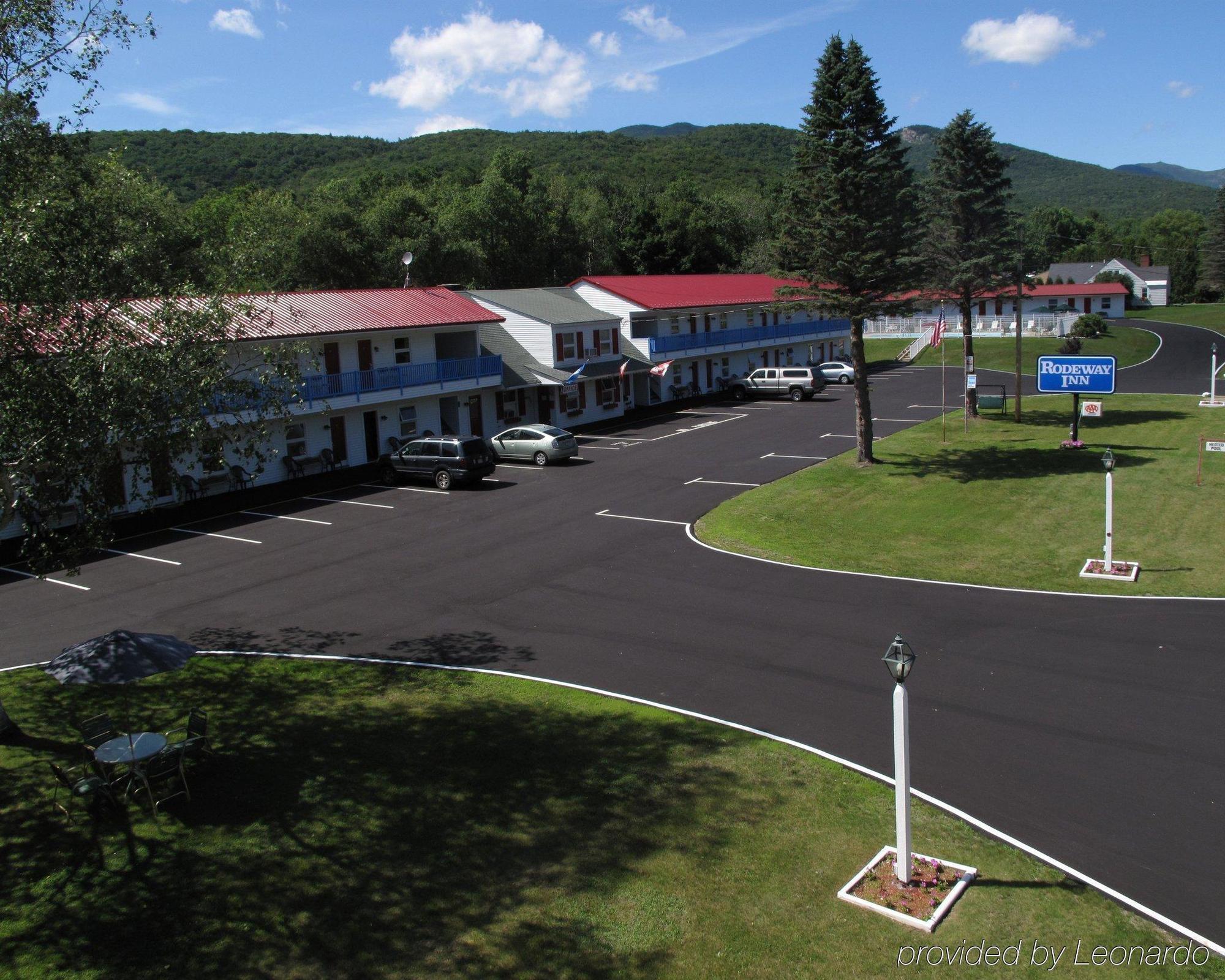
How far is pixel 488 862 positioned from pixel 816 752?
485cm

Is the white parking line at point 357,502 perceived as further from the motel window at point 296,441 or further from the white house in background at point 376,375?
the motel window at point 296,441

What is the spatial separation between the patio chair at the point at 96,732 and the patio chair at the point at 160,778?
742mm

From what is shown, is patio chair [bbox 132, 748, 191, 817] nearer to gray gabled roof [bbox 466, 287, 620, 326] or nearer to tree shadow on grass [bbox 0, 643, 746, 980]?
tree shadow on grass [bbox 0, 643, 746, 980]

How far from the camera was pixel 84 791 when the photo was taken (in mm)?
10711

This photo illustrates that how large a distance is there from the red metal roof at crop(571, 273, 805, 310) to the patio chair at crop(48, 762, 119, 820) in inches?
1566

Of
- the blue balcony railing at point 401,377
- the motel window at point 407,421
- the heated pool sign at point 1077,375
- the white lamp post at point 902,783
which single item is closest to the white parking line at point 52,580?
the blue balcony railing at point 401,377

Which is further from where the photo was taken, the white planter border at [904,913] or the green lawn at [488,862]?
the white planter border at [904,913]

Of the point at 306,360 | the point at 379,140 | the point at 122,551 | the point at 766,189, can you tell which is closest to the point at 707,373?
the point at 306,360

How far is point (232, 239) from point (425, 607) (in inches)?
320

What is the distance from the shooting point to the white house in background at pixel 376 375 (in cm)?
3278

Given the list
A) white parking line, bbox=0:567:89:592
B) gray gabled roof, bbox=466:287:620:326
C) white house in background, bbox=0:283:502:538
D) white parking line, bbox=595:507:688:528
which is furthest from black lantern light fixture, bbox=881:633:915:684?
gray gabled roof, bbox=466:287:620:326

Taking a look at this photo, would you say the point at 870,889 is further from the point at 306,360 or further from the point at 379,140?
the point at 379,140

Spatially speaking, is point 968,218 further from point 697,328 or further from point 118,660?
point 118,660

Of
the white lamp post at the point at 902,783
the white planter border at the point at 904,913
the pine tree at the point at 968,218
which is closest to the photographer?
the white planter border at the point at 904,913
